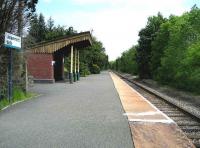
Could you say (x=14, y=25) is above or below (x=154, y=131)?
above

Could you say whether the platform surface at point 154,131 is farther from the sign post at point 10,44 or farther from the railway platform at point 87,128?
the sign post at point 10,44

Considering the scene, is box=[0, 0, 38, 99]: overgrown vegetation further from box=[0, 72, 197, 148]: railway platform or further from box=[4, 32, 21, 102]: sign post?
box=[0, 72, 197, 148]: railway platform

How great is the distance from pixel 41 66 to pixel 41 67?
13 cm

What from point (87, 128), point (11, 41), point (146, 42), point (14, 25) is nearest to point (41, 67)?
point (14, 25)

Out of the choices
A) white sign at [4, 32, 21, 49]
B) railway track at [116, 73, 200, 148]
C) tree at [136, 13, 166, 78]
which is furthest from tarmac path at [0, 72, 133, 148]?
tree at [136, 13, 166, 78]

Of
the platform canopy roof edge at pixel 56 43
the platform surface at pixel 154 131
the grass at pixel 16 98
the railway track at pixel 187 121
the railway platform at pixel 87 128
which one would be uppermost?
the platform canopy roof edge at pixel 56 43

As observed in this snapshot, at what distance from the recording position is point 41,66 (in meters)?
39.4

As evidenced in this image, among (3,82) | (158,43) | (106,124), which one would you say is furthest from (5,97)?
(158,43)

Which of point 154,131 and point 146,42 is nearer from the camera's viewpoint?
point 154,131

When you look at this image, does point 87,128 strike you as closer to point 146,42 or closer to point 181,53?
point 181,53

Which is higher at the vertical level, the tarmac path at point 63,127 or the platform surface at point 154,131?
the tarmac path at point 63,127

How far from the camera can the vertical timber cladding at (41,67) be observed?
128ft

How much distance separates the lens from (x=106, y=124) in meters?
12.8

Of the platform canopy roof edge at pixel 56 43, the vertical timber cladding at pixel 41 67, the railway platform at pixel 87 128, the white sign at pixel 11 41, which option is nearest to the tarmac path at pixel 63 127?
the railway platform at pixel 87 128
